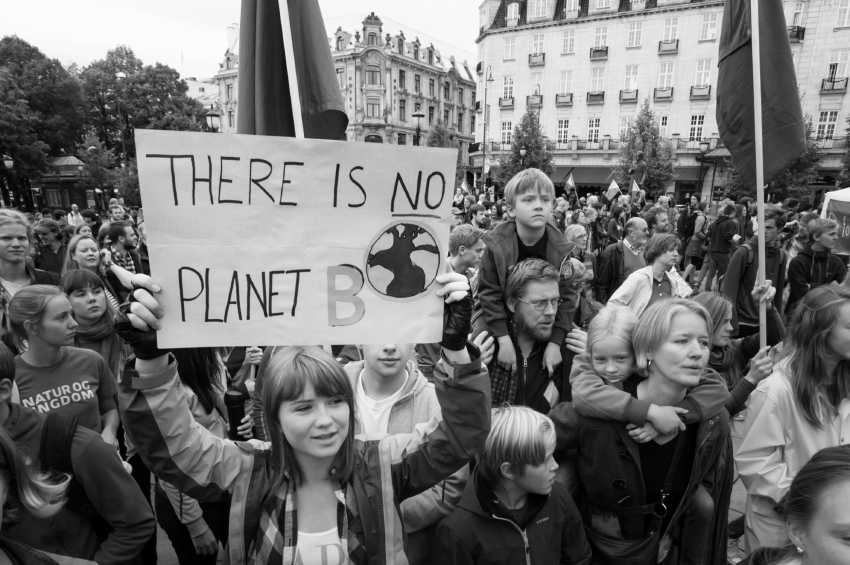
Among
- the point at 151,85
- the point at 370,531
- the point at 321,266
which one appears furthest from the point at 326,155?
the point at 151,85

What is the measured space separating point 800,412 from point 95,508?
9.68 feet

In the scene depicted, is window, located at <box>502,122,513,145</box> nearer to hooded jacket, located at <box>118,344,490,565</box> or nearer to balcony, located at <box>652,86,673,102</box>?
balcony, located at <box>652,86,673,102</box>

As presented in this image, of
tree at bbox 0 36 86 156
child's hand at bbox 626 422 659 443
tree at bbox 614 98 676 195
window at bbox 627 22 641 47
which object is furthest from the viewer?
window at bbox 627 22 641 47

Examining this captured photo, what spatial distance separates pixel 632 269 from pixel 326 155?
5.35 metres

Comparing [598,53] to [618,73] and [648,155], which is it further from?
[648,155]

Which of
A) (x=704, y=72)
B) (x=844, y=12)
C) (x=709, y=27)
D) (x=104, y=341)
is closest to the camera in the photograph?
(x=104, y=341)

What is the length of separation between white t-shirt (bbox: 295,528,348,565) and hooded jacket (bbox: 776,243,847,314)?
6658 millimetres

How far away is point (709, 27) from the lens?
3628cm

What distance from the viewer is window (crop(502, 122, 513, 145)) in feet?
144

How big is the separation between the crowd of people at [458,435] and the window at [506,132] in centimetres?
4322

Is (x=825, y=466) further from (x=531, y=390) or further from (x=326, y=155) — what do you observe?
(x=326, y=155)

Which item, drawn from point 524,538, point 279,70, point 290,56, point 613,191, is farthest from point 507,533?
point 613,191

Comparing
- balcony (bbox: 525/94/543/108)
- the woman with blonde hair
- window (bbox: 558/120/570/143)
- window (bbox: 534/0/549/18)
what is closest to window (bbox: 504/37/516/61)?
window (bbox: 534/0/549/18)

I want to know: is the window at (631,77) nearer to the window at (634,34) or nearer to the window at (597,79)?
the window at (634,34)
